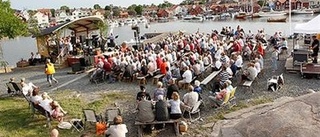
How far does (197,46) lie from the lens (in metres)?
20.2

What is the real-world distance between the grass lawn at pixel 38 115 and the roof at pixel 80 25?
331 inches

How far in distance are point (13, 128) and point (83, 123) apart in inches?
81.7

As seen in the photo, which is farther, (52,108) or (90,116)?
(52,108)

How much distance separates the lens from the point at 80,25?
24984 mm

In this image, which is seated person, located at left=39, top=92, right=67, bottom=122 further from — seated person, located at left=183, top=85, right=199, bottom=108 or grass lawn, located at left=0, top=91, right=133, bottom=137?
seated person, located at left=183, top=85, right=199, bottom=108

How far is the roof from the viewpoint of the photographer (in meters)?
22.2

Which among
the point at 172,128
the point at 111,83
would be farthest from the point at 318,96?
the point at 111,83

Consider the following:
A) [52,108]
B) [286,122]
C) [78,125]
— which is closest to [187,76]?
[78,125]

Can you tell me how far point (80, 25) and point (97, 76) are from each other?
9877 millimetres

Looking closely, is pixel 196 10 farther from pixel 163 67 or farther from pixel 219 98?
pixel 219 98

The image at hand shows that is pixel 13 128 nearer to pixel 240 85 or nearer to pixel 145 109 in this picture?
pixel 145 109

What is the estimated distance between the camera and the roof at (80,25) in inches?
875

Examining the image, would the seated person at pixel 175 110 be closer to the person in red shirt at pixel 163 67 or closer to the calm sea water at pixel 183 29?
the person in red shirt at pixel 163 67

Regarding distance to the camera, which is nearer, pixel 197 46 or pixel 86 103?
pixel 86 103
